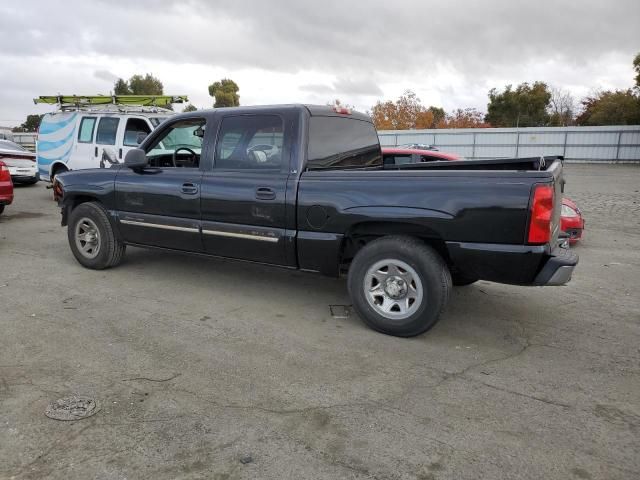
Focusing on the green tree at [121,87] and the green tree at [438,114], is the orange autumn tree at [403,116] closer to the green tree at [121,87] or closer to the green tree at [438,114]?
the green tree at [438,114]

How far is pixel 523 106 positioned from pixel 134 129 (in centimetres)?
4689

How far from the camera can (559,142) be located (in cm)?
3244

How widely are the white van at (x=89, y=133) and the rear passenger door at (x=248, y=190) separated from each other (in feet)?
19.4

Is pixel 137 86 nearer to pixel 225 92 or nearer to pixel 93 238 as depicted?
pixel 225 92

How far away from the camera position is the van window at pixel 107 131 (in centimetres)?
1067

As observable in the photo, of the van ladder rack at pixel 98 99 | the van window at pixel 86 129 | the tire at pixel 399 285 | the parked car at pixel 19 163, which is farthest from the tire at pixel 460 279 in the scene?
the parked car at pixel 19 163

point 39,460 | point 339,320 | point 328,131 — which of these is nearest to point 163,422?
point 39,460

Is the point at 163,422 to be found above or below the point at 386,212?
below

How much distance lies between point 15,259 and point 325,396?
5.28 m

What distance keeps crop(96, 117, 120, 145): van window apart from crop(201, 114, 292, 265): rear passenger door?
21.9ft

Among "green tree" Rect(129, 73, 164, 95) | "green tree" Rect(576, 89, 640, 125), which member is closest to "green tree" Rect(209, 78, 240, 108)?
"green tree" Rect(129, 73, 164, 95)

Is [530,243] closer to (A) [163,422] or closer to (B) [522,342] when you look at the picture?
(B) [522,342]

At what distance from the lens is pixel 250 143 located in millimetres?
4836

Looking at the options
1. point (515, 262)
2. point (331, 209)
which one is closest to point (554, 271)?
point (515, 262)
